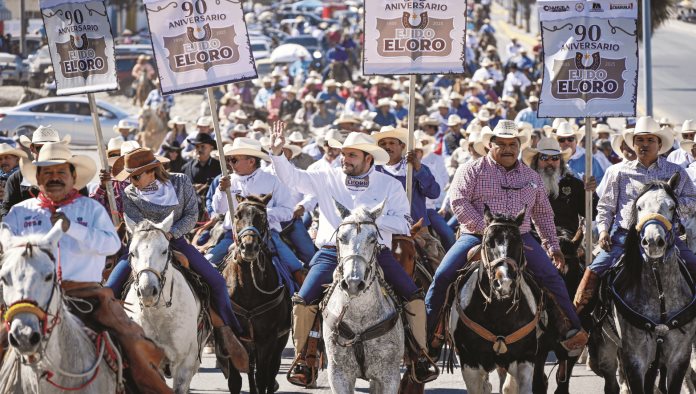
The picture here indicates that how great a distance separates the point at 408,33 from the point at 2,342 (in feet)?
20.4

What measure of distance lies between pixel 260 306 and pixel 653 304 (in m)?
4.02

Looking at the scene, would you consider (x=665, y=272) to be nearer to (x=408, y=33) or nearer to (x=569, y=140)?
(x=408, y=33)

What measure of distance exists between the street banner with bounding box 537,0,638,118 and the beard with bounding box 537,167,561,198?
1542mm

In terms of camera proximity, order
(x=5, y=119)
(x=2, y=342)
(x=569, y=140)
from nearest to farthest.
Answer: (x=2, y=342), (x=569, y=140), (x=5, y=119)

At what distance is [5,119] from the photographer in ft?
135

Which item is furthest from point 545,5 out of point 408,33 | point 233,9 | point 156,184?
point 156,184

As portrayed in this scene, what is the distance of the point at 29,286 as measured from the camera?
8203mm

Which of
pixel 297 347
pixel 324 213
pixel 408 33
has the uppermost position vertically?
pixel 408 33

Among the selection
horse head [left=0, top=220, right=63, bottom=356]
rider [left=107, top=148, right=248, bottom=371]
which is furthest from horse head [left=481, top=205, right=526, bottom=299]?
horse head [left=0, top=220, right=63, bottom=356]

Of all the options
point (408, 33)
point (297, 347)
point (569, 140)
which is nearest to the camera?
point (297, 347)

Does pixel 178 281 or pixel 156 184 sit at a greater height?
pixel 156 184

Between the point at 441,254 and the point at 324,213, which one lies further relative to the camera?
the point at 441,254

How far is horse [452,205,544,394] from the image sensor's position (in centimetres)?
1130

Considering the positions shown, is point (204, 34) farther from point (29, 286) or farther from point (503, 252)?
point (29, 286)
